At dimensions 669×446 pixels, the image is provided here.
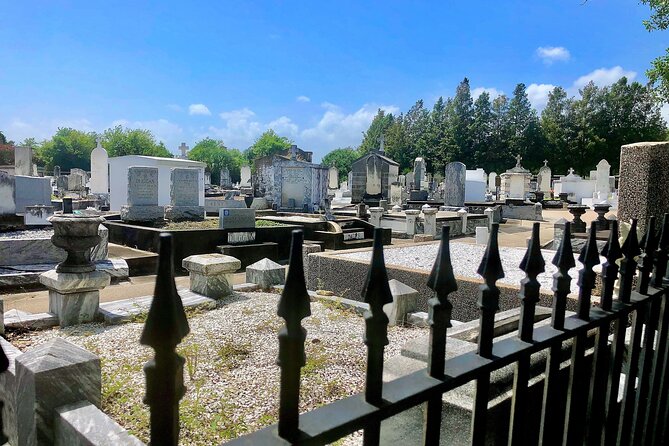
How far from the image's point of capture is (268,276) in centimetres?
728

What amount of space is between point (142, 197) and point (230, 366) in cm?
1064

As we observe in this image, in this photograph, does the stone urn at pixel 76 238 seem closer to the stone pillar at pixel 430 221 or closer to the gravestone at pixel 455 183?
the stone pillar at pixel 430 221

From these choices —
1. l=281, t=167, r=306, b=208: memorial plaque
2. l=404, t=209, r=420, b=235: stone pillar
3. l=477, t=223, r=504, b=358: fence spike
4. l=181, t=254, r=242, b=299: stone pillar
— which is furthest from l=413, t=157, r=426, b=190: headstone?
l=477, t=223, r=504, b=358: fence spike

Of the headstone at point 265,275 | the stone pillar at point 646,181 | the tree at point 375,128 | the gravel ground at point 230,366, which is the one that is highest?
the tree at point 375,128

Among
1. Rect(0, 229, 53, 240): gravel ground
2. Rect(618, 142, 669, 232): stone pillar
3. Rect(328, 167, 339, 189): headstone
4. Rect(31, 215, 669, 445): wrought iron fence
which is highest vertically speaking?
Rect(328, 167, 339, 189): headstone

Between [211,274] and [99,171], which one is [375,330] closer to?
[211,274]

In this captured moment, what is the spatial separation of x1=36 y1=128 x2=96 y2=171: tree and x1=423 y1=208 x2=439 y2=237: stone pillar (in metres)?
56.6

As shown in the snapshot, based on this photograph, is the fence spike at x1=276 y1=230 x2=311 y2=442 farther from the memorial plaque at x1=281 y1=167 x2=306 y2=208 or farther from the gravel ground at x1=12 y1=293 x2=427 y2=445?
the memorial plaque at x1=281 y1=167 x2=306 y2=208

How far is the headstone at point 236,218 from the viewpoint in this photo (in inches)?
450

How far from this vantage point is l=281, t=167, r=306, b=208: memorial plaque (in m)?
19.3

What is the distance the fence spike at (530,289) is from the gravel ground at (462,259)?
5474mm

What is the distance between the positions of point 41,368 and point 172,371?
83.5 inches

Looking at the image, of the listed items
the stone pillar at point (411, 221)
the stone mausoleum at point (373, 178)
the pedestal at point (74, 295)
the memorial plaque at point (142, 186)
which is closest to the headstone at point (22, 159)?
the memorial plaque at point (142, 186)

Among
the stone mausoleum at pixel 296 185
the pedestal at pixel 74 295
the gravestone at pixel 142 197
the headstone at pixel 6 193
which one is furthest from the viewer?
the stone mausoleum at pixel 296 185
